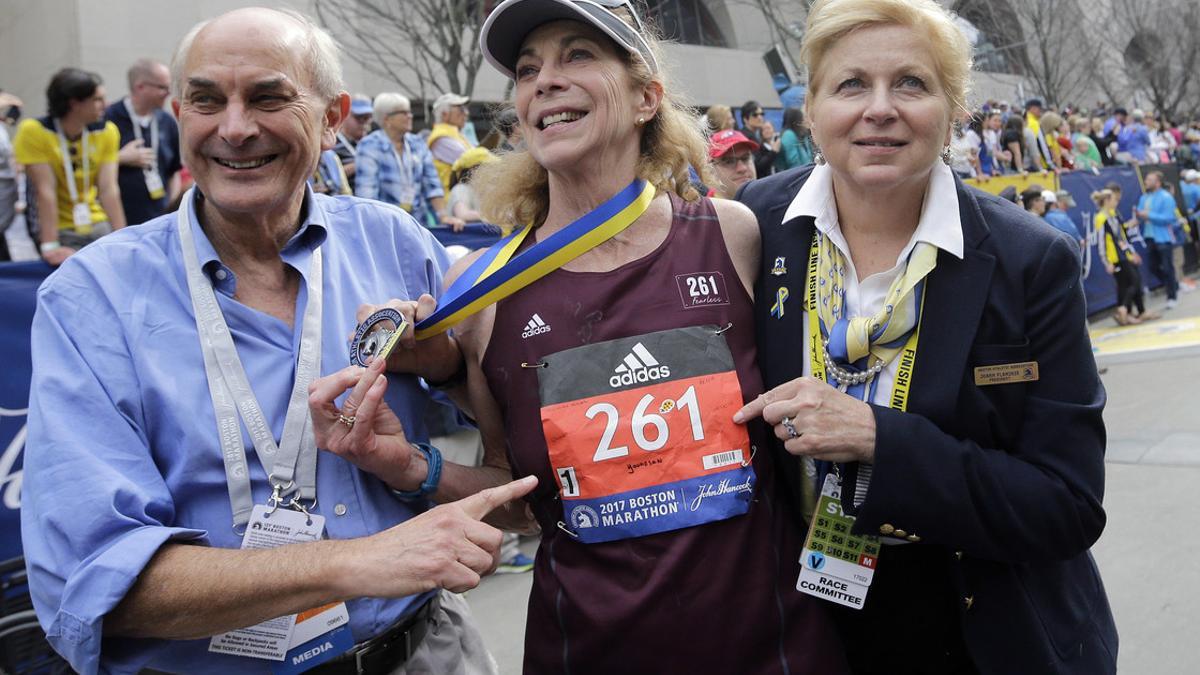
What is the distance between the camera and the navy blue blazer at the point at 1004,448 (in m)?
1.80

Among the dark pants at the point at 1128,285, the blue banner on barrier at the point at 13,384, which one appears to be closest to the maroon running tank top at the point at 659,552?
the blue banner on barrier at the point at 13,384

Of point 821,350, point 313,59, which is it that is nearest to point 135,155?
point 313,59

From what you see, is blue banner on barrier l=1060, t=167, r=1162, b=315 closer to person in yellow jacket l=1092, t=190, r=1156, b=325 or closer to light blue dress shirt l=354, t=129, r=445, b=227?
person in yellow jacket l=1092, t=190, r=1156, b=325

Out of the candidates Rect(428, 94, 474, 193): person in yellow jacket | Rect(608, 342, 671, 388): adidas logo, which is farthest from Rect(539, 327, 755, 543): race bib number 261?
Rect(428, 94, 474, 193): person in yellow jacket

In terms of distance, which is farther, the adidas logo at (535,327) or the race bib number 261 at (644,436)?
the adidas logo at (535,327)

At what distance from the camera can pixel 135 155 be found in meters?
6.19

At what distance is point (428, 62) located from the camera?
696 inches

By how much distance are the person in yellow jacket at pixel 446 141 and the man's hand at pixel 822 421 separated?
6873mm

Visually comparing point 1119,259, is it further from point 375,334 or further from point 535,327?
point 375,334

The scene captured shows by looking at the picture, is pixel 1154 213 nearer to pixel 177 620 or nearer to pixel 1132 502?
pixel 1132 502

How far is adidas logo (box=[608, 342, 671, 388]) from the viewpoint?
1937 mm

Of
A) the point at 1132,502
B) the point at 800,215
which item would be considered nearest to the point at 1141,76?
the point at 1132,502

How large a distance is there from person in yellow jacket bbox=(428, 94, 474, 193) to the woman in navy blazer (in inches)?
263

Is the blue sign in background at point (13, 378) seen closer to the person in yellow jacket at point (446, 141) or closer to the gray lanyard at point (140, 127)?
the gray lanyard at point (140, 127)
